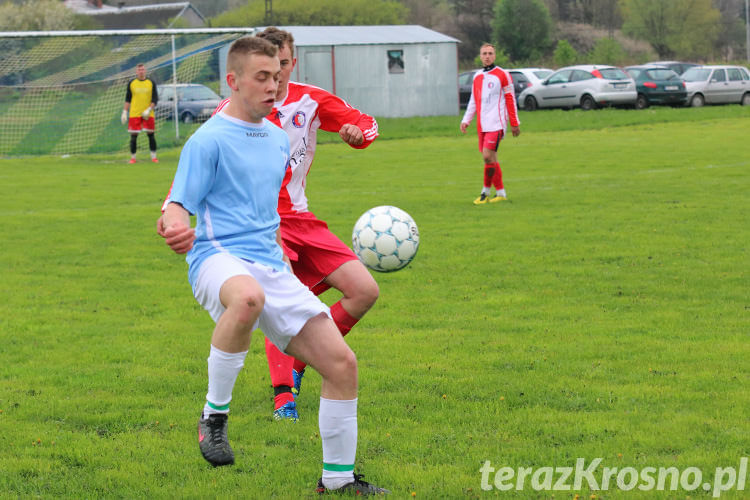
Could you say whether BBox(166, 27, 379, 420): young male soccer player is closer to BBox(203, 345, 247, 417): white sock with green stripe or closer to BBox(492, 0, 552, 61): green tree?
BBox(203, 345, 247, 417): white sock with green stripe

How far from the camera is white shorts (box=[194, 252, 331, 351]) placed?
3.82 m

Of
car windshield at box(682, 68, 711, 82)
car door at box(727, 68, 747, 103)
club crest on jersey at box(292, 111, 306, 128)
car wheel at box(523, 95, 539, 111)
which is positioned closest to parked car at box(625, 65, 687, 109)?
car windshield at box(682, 68, 711, 82)

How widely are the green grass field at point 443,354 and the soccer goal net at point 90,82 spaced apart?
9805 mm

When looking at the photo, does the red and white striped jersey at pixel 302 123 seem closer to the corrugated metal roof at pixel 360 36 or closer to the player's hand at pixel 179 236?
the player's hand at pixel 179 236

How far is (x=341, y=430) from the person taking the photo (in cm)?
386

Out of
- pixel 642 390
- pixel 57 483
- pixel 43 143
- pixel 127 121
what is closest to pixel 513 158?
pixel 127 121

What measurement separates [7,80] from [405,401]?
20.3 m

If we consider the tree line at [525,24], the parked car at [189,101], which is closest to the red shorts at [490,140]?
the parked car at [189,101]

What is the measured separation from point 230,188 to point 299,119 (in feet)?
4.46

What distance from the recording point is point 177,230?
11.8ft

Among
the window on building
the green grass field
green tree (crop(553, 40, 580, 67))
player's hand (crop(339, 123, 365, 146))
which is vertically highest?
green tree (crop(553, 40, 580, 67))

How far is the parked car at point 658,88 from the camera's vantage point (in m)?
33.3

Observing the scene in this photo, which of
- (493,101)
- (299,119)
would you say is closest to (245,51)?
(299,119)

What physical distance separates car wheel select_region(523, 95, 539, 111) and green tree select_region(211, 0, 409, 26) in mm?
42366
